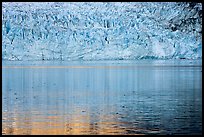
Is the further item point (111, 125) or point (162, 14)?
point (162, 14)

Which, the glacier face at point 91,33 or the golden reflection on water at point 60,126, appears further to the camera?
the glacier face at point 91,33

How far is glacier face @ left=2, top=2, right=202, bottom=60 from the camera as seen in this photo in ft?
356

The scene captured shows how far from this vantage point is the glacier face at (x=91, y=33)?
108 meters

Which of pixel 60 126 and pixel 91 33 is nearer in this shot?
pixel 60 126

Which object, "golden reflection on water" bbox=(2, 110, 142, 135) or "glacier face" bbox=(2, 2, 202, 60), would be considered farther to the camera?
"glacier face" bbox=(2, 2, 202, 60)

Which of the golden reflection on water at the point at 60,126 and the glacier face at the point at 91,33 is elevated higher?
the glacier face at the point at 91,33

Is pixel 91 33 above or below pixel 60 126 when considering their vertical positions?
above

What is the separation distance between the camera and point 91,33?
109938 millimetres

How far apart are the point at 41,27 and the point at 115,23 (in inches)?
581

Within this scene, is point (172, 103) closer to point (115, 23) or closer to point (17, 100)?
point (17, 100)

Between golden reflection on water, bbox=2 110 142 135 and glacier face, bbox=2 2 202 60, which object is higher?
glacier face, bbox=2 2 202 60

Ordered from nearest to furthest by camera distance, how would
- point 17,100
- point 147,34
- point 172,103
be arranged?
point 172,103, point 17,100, point 147,34

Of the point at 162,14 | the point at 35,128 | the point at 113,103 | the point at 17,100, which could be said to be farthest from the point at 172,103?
the point at 162,14

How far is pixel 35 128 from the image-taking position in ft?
39.1
